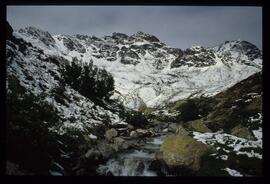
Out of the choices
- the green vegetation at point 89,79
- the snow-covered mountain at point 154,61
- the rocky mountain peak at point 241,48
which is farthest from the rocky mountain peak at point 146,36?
the rocky mountain peak at point 241,48

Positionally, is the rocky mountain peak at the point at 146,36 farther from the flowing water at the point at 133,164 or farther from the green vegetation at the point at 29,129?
the green vegetation at the point at 29,129

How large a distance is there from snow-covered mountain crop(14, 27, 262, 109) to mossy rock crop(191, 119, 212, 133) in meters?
0.57

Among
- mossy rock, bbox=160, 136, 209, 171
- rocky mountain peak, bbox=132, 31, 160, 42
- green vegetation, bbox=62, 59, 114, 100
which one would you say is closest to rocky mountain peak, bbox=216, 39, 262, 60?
rocky mountain peak, bbox=132, 31, 160, 42

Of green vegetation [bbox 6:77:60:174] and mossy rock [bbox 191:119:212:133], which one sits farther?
mossy rock [bbox 191:119:212:133]

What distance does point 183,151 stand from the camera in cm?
796

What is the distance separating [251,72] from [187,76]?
1316mm

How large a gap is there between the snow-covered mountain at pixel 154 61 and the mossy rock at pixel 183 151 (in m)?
0.81

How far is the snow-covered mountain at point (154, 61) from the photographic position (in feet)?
27.2

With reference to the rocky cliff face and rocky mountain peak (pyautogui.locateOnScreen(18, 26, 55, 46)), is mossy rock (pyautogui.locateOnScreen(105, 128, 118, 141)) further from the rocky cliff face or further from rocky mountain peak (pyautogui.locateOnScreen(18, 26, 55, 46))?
rocky mountain peak (pyautogui.locateOnScreen(18, 26, 55, 46))

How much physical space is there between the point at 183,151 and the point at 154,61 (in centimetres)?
215

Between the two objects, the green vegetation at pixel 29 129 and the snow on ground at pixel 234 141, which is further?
the snow on ground at pixel 234 141

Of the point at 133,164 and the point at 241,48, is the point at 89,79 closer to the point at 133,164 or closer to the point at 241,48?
the point at 133,164

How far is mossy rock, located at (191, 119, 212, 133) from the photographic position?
818 centimetres

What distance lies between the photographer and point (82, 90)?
870 cm
